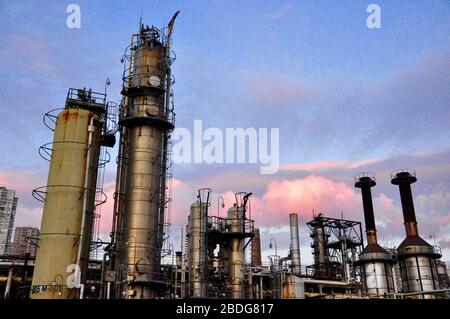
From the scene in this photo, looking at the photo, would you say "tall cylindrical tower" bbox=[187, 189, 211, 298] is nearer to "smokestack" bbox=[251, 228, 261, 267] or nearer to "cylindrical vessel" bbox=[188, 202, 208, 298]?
"cylindrical vessel" bbox=[188, 202, 208, 298]

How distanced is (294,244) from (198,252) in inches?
1030

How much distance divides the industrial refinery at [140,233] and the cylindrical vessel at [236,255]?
3.9 inches

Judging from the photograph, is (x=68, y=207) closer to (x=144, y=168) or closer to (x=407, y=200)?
(x=144, y=168)

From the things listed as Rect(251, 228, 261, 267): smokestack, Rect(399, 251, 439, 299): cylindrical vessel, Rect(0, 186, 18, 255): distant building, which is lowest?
Rect(399, 251, 439, 299): cylindrical vessel

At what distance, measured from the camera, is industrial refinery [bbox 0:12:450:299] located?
79.6 feet

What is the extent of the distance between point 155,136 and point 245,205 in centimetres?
1576

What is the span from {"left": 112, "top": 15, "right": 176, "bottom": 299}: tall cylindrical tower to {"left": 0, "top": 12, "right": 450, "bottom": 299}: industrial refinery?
0.08m

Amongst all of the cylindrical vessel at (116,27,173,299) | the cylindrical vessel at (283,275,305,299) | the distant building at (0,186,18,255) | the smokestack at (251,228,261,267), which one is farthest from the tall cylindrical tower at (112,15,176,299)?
the distant building at (0,186,18,255)

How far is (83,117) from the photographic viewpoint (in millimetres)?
26672

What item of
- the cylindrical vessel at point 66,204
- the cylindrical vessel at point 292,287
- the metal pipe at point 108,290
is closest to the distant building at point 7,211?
the cylindrical vessel at point 292,287

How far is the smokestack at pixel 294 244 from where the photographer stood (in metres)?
61.9

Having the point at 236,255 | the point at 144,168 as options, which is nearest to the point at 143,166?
the point at 144,168
